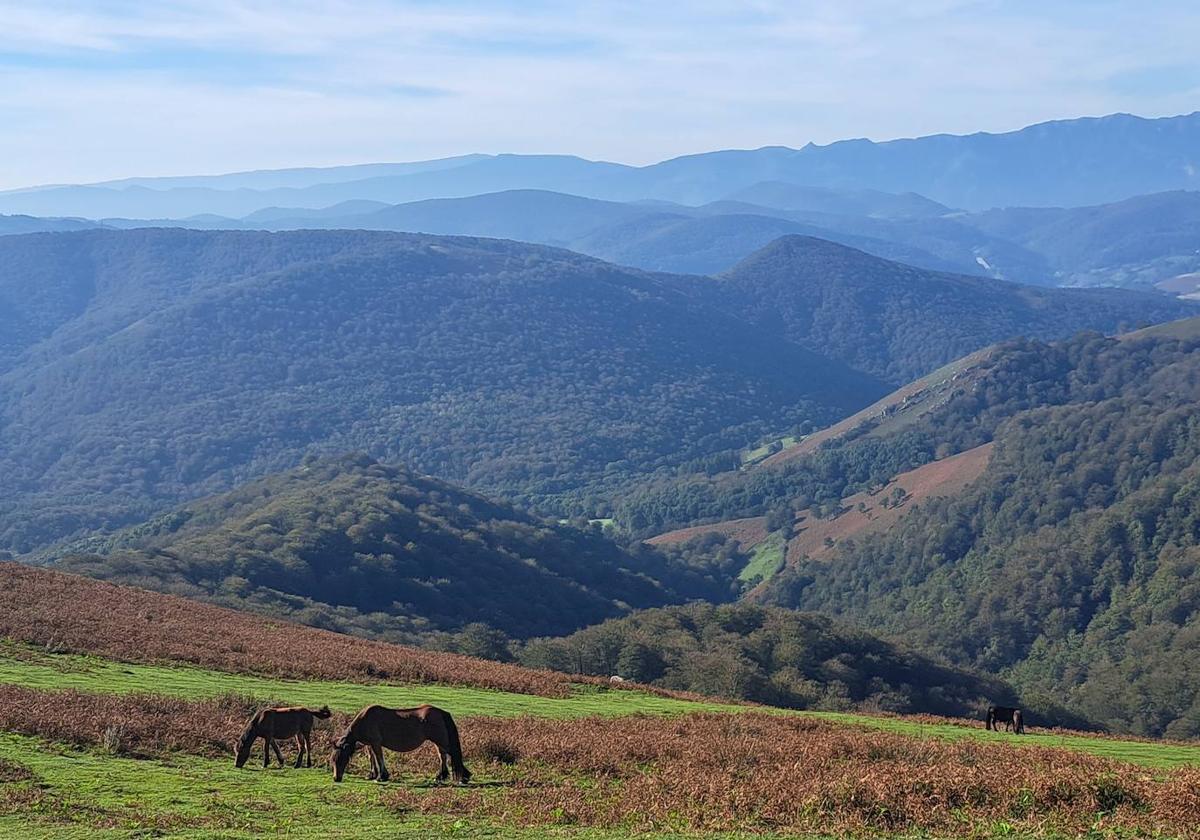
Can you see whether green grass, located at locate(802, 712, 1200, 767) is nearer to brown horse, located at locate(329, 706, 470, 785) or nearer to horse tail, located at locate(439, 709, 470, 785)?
horse tail, located at locate(439, 709, 470, 785)

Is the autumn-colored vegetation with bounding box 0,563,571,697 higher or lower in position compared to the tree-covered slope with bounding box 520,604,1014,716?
higher

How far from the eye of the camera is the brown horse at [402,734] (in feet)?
48.2

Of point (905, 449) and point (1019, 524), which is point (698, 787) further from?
point (905, 449)

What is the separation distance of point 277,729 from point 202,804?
9.49ft

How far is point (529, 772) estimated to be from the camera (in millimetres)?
15492

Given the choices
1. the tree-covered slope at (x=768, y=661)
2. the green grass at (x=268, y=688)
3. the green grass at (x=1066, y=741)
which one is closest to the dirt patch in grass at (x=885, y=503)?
the tree-covered slope at (x=768, y=661)

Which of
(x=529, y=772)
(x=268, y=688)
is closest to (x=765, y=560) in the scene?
(x=268, y=688)

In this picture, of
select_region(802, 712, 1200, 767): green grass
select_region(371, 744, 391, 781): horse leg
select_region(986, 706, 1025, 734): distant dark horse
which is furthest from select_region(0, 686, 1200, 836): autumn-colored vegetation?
select_region(986, 706, 1025, 734): distant dark horse

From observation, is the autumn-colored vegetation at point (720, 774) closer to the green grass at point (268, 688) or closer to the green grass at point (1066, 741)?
the green grass at point (268, 688)

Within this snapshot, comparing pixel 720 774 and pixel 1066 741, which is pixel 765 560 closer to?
pixel 1066 741

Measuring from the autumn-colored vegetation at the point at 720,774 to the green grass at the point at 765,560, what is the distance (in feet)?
435

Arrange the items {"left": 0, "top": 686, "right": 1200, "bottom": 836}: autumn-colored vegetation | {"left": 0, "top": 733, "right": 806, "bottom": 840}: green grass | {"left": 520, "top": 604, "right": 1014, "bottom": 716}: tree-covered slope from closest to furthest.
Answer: {"left": 0, "top": 733, "right": 806, "bottom": 840}: green grass → {"left": 0, "top": 686, "right": 1200, "bottom": 836}: autumn-colored vegetation → {"left": 520, "top": 604, "right": 1014, "bottom": 716}: tree-covered slope

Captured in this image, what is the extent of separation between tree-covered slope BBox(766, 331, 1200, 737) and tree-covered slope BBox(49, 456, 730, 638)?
2346cm

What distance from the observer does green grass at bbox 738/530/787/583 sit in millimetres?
151000
